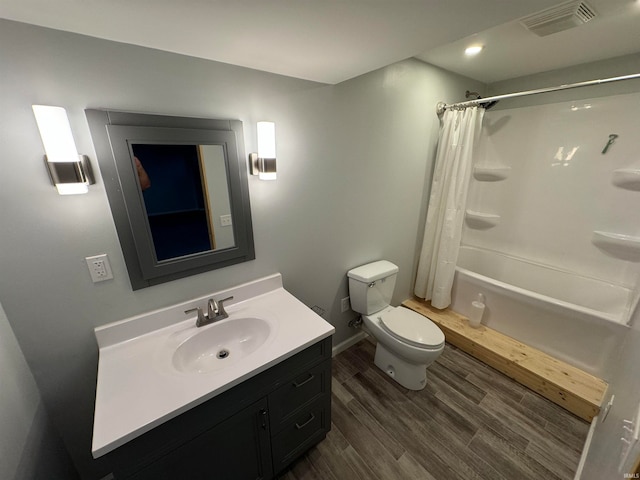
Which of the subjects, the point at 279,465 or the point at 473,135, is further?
the point at 473,135

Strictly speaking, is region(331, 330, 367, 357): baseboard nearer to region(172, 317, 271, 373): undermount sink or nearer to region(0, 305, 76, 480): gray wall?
region(172, 317, 271, 373): undermount sink

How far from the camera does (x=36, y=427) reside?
913mm

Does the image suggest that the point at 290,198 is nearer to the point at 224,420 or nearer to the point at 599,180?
the point at 224,420

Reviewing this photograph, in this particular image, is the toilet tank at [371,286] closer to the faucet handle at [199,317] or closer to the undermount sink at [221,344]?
the undermount sink at [221,344]

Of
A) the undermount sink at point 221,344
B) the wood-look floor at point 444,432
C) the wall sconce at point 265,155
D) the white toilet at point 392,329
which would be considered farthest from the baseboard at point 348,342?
the wall sconce at point 265,155

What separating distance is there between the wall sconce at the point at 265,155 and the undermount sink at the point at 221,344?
2.50ft

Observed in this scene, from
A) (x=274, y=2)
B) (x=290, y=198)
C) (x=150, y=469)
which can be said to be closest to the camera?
(x=274, y=2)

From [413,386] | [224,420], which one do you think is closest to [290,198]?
[224,420]

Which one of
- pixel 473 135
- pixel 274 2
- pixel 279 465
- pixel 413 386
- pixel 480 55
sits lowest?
pixel 413 386

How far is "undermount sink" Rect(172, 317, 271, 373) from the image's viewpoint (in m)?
1.11

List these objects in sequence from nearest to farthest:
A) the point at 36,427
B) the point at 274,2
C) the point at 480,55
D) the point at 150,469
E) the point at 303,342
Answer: the point at 274,2, the point at 150,469, the point at 36,427, the point at 303,342, the point at 480,55

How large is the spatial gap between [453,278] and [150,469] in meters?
2.38

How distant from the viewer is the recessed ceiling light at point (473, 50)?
1600 millimetres

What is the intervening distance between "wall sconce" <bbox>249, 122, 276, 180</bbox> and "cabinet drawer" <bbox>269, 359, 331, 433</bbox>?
1.01 m
